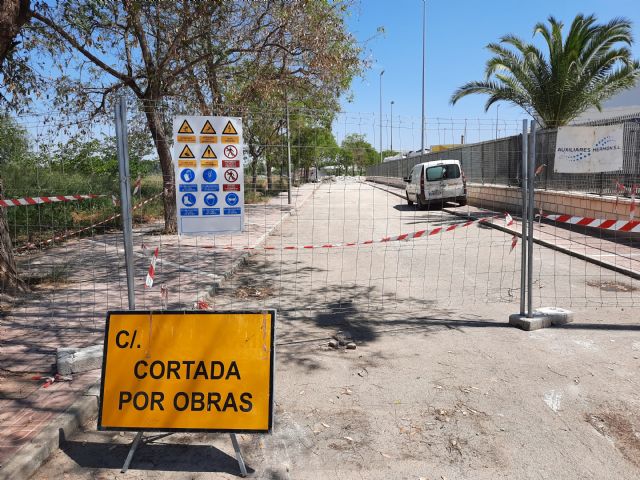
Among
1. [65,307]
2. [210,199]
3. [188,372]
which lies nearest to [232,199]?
[210,199]

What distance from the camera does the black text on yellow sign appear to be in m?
3.43

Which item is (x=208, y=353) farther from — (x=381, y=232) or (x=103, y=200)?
(x=103, y=200)

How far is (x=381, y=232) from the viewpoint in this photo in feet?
48.9

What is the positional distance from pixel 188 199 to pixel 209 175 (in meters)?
0.31

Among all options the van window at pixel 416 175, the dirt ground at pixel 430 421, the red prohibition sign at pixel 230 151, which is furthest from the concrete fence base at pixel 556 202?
the red prohibition sign at pixel 230 151

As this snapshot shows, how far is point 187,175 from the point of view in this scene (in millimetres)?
5031

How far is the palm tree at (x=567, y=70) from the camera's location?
15.7 meters

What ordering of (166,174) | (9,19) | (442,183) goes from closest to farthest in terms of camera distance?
1. (9,19)
2. (166,174)
3. (442,183)

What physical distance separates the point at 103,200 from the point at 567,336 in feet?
46.2

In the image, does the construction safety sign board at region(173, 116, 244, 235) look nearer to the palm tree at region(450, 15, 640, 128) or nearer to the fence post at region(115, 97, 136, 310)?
the fence post at region(115, 97, 136, 310)

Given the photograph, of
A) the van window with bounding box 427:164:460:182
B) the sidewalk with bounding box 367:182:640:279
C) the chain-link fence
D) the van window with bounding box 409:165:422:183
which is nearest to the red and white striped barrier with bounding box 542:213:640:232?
the chain-link fence

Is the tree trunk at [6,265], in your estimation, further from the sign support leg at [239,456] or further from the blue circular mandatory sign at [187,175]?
the sign support leg at [239,456]

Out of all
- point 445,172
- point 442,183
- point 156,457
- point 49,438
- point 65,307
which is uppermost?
point 445,172

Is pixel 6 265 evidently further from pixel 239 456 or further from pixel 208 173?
pixel 239 456
